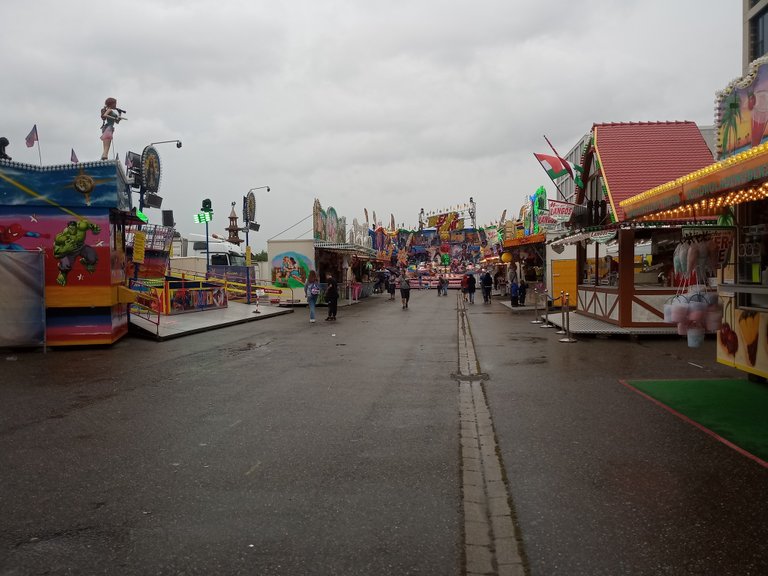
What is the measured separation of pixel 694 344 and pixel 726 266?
6.44 ft

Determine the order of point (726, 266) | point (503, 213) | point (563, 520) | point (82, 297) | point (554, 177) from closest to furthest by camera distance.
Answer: point (563, 520), point (726, 266), point (82, 297), point (554, 177), point (503, 213)

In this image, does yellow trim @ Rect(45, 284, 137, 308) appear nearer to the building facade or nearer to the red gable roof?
the red gable roof

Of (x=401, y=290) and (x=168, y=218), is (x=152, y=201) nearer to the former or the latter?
(x=168, y=218)

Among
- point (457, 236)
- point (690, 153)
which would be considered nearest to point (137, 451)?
point (690, 153)

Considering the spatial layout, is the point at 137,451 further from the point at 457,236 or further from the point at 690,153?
the point at 457,236

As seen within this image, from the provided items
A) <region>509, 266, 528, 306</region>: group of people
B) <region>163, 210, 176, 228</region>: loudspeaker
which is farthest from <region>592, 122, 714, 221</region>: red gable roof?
<region>163, 210, 176, 228</region>: loudspeaker

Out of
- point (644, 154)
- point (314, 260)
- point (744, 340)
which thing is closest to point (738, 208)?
point (744, 340)

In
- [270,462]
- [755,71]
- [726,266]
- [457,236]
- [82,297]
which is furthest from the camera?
[457,236]

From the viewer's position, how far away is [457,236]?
63406 millimetres

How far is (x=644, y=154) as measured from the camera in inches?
680

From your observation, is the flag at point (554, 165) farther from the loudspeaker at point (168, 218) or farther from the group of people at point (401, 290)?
the loudspeaker at point (168, 218)

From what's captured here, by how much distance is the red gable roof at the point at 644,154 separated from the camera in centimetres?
1650

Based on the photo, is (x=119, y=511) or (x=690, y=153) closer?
(x=119, y=511)

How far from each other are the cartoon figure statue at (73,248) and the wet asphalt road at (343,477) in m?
4.57
